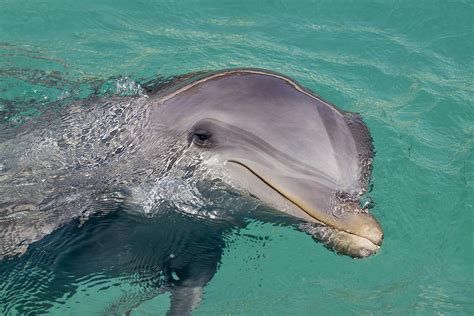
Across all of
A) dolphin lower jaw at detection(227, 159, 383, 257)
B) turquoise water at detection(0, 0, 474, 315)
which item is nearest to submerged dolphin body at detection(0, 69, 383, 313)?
dolphin lower jaw at detection(227, 159, 383, 257)

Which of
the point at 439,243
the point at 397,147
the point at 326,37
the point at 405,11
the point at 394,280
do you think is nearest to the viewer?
the point at 394,280

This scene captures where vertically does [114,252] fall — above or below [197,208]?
below

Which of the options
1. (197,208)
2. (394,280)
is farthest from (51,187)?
(394,280)

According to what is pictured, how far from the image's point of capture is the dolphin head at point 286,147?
16.2 feet

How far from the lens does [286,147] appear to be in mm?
5082

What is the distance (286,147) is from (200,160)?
0.74m

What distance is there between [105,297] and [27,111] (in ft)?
8.88

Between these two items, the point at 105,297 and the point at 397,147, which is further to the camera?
the point at 397,147

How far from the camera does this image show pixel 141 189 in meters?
5.66

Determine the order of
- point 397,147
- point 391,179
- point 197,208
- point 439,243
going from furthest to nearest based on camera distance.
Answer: point 397,147
point 391,179
point 439,243
point 197,208

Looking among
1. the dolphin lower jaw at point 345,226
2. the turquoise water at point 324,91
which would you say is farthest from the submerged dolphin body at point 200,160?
the turquoise water at point 324,91

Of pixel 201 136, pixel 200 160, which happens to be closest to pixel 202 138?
pixel 201 136

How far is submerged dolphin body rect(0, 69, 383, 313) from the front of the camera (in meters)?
Result: 5.00

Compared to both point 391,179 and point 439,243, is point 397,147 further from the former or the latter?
point 439,243
